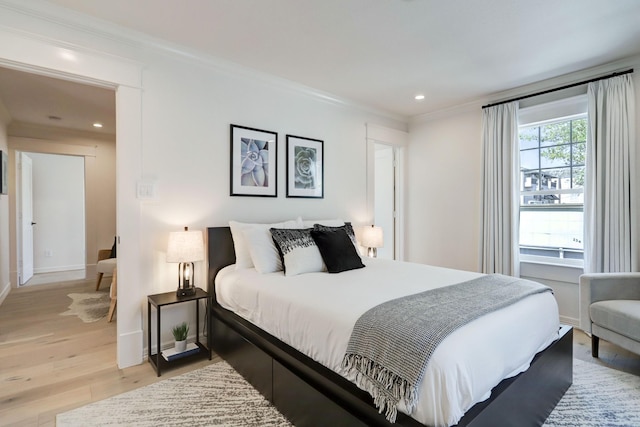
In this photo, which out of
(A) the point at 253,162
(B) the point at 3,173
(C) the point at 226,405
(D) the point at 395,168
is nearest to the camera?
(C) the point at 226,405

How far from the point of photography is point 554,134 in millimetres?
3553

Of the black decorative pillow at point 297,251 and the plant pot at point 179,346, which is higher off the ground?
the black decorative pillow at point 297,251

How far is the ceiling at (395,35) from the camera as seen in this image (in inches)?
86.2

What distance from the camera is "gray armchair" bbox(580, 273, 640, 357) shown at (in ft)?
7.95

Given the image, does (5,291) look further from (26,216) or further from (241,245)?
(241,245)

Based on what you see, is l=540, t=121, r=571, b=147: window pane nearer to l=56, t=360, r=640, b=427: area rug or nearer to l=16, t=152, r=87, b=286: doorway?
l=56, t=360, r=640, b=427: area rug

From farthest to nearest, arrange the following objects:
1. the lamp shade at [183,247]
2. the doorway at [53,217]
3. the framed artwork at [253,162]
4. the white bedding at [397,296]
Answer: the doorway at [53,217] < the framed artwork at [253,162] < the lamp shade at [183,247] < the white bedding at [397,296]

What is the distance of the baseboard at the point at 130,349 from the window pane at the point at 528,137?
4.42m

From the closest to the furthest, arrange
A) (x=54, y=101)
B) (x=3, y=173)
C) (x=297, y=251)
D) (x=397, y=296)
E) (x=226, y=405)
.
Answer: (x=397, y=296), (x=226, y=405), (x=297, y=251), (x=54, y=101), (x=3, y=173)

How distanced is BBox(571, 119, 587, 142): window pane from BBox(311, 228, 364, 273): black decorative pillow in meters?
2.69

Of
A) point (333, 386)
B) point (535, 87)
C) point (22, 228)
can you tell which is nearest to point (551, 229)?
point (535, 87)

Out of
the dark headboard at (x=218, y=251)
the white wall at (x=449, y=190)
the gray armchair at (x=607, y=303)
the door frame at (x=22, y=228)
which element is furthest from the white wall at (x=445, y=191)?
the door frame at (x=22, y=228)

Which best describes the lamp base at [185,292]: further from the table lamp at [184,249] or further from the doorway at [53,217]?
the doorway at [53,217]

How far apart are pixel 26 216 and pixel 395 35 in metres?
6.50
